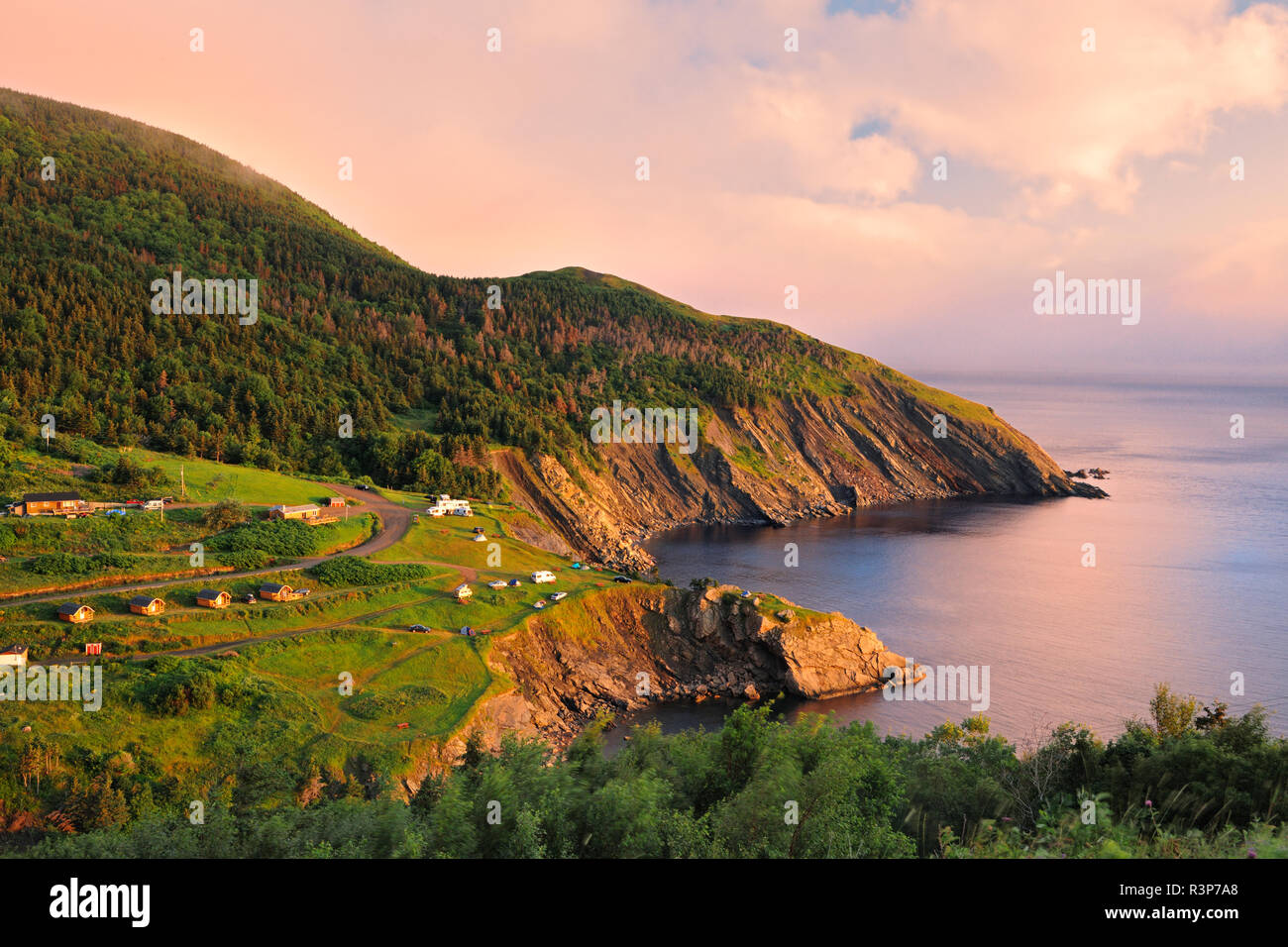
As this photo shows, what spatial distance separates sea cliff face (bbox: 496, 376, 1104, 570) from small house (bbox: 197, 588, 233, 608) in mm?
55310

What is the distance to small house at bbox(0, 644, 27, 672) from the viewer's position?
41656mm

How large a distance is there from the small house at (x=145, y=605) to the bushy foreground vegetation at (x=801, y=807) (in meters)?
18.0

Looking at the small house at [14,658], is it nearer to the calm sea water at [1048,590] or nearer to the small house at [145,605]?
the small house at [145,605]

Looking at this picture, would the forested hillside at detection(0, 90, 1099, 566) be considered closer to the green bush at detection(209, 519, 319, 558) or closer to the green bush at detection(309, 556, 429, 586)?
the green bush at detection(209, 519, 319, 558)

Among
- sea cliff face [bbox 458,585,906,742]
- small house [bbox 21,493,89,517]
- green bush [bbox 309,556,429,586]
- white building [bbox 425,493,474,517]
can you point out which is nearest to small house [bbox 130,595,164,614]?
green bush [bbox 309,556,429,586]

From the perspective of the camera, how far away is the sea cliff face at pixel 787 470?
11581 cm

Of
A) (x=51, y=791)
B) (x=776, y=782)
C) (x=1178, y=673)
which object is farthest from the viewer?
(x=1178, y=673)

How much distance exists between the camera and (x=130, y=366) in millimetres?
111812

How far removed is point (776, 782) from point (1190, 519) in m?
140

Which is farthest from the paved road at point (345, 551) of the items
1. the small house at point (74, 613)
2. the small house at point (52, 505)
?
the small house at point (52, 505)

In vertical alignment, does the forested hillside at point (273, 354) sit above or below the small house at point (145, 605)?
above

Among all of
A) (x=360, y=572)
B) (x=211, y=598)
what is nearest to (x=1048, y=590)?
(x=360, y=572)
